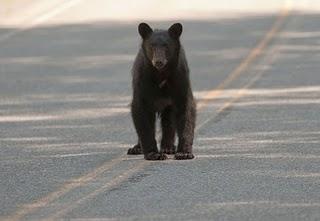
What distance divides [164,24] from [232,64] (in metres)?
6.26

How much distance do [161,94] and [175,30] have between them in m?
0.60

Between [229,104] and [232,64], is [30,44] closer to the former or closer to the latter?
[232,64]

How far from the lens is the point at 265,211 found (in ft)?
27.2

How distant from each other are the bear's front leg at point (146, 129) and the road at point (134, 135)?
116 mm

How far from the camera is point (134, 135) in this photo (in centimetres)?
1278

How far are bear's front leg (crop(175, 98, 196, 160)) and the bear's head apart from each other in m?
0.51

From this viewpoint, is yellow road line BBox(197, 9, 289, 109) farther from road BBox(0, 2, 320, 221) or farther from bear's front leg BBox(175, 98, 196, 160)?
bear's front leg BBox(175, 98, 196, 160)

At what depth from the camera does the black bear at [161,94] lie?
1063 centimetres

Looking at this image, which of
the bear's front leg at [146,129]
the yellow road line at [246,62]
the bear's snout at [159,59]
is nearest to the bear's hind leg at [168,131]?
the bear's front leg at [146,129]

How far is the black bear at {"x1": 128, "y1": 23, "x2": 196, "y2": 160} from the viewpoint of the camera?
419 inches

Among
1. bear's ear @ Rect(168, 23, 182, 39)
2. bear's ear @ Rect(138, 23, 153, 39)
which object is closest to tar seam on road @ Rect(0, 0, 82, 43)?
bear's ear @ Rect(138, 23, 153, 39)

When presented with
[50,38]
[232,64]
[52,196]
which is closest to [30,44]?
[50,38]

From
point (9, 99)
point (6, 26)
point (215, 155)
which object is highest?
point (215, 155)

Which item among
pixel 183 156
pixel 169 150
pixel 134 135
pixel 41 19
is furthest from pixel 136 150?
pixel 41 19
